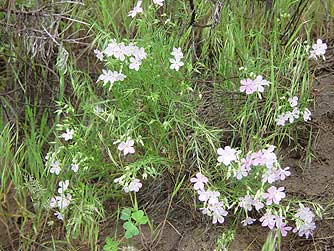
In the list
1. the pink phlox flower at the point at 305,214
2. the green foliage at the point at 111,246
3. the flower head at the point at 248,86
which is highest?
the flower head at the point at 248,86

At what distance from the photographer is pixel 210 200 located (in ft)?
7.57

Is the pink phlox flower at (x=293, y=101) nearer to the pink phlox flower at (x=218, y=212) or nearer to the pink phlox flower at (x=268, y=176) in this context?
the pink phlox flower at (x=268, y=176)

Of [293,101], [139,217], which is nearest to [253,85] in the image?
[293,101]

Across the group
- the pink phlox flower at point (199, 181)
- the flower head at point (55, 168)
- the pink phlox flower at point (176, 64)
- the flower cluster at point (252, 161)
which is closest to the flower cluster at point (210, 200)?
the pink phlox flower at point (199, 181)

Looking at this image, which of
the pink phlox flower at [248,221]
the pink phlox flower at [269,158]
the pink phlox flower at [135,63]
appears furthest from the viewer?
the pink phlox flower at [135,63]

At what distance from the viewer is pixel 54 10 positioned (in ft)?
10.3

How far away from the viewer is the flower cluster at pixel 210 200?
2311 millimetres

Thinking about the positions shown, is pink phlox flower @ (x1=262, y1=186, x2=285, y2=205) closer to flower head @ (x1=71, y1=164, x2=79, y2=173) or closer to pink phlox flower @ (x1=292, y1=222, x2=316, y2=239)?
pink phlox flower @ (x1=292, y1=222, x2=316, y2=239)

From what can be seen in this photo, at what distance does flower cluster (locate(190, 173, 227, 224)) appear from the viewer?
2.31 metres

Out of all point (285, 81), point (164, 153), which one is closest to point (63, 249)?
point (164, 153)

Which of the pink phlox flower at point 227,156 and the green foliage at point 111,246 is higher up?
the pink phlox flower at point 227,156

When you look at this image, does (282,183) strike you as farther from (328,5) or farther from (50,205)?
(328,5)

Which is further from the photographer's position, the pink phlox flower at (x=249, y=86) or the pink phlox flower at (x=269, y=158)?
the pink phlox flower at (x=249, y=86)

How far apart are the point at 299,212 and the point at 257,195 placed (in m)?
0.18
